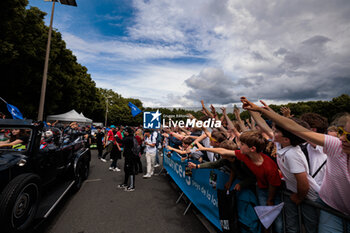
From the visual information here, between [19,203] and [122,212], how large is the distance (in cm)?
201

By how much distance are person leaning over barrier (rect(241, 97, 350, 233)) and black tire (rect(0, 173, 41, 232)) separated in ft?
11.0

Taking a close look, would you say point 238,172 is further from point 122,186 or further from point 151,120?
point 151,120

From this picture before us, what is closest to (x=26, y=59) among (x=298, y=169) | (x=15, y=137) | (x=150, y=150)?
(x=150, y=150)

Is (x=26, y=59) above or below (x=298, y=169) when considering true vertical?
above

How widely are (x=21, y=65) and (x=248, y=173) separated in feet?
55.8

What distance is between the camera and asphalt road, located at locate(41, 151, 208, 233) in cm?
338

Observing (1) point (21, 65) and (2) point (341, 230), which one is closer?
(2) point (341, 230)

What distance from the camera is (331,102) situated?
134ft

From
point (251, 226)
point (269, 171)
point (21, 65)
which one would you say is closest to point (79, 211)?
point (251, 226)

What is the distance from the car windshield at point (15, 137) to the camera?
3.37 metres

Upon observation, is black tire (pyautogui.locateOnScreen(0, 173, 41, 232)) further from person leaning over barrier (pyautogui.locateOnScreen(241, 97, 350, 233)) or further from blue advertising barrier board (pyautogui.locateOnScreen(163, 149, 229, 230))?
person leaning over barrier (pyautogui.locateOnScreen(241, 97, 350, 233))

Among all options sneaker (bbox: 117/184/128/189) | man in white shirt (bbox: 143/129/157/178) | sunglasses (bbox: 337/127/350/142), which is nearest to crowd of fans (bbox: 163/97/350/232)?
sunglasses (bbox: 337/127/350/142)

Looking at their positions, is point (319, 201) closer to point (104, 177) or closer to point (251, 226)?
point (251, 226)

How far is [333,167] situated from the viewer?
147 cm
